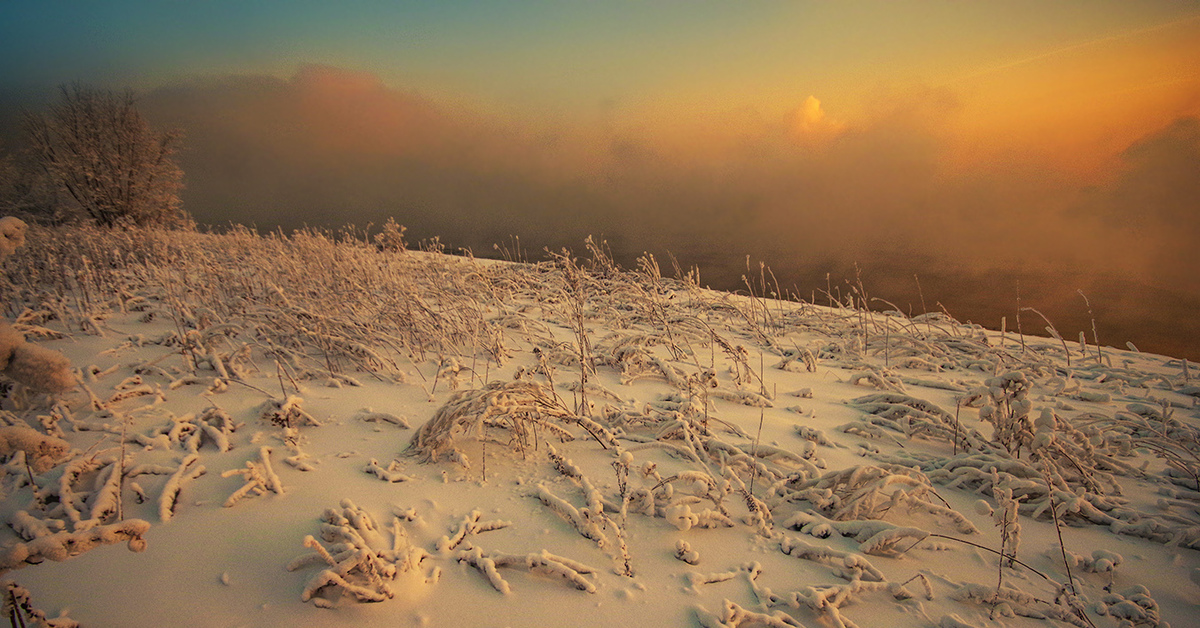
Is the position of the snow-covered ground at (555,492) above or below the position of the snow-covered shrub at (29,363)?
below

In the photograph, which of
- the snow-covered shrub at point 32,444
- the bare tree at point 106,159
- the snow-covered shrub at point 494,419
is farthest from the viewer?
the bare tree at point 106,159

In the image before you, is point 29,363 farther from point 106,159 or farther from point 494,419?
point 106,159

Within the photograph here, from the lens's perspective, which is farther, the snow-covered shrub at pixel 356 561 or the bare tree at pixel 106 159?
the bare tree at pixel 106 159

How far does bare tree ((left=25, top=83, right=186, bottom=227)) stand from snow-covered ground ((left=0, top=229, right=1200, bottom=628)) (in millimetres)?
15648

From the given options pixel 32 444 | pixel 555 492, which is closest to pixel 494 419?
pixel 555 492

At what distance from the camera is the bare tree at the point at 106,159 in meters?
14.6

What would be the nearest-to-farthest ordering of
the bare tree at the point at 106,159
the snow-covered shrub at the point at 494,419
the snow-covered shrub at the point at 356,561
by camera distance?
1. the snow-covered shrub at the point at 356,561
2. the snow-covered shrub at the point at 494,419
3. the bare tree at the point at 106,159

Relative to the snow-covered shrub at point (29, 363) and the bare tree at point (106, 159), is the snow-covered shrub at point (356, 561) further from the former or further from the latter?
the bare tree at point (106, 159)

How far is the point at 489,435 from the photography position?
8.51 ft

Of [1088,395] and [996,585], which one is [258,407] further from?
[1088,395]

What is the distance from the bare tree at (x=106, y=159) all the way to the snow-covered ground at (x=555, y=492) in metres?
15.6

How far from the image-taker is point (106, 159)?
15086mm

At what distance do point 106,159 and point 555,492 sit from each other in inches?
837

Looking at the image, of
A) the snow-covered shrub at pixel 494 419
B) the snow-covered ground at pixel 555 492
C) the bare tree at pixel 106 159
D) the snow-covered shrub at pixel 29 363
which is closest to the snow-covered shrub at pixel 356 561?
the snow-covered ground at pixel 555 492
